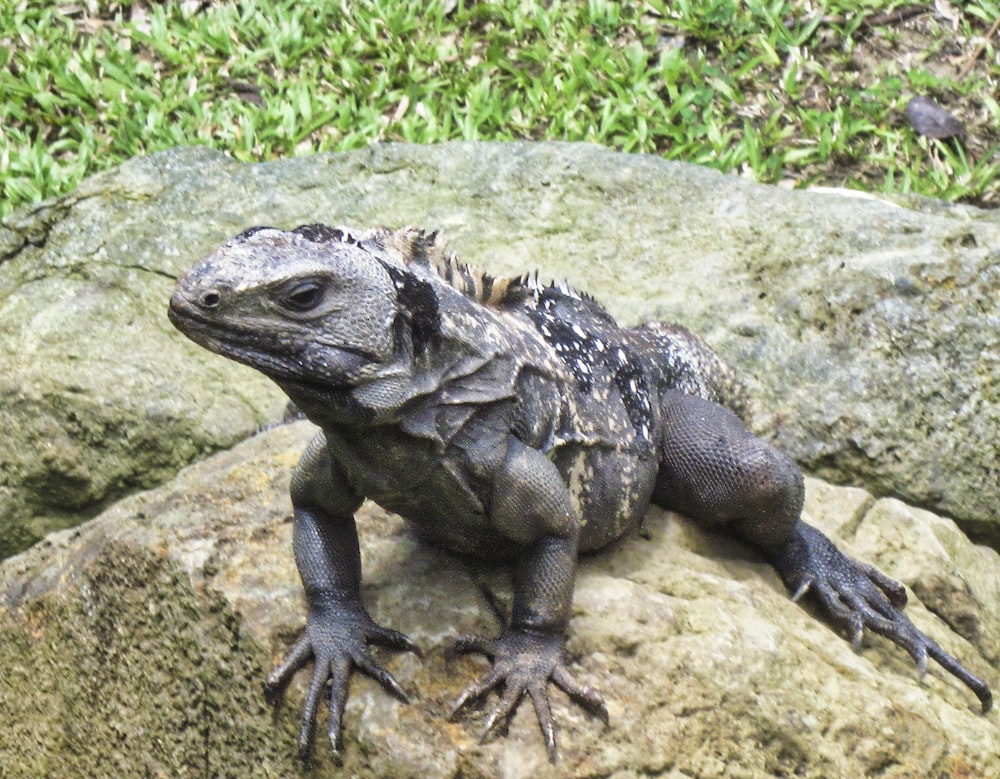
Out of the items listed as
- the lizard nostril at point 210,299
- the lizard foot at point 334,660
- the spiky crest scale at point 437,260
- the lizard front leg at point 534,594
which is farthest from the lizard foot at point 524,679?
the lizard nostril at point 210,299

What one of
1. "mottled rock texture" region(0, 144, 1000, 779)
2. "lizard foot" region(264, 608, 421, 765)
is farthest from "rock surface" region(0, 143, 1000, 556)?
"lizard foot" region(264, 608, 421, 765)

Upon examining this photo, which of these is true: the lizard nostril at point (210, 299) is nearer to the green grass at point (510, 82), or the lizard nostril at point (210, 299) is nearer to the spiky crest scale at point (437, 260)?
Result: the spiky crest scale at point (437, 260)

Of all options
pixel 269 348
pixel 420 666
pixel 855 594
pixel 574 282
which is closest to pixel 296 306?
pixel 269 348

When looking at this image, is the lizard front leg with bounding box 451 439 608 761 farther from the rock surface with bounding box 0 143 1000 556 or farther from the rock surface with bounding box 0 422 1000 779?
the rock surface with bounding box 0 143 1000 556

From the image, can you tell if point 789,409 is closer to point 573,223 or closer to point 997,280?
point 997,280

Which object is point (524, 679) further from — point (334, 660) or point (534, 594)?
point (334, 660)

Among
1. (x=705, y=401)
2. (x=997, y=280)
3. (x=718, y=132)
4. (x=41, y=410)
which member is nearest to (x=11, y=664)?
(x=41, y=410)

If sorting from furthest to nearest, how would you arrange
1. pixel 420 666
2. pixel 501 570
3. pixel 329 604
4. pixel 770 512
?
1. pixel 770 512
2. pixel 501 570
3. pixel 329 604
4. pixel 420 666
